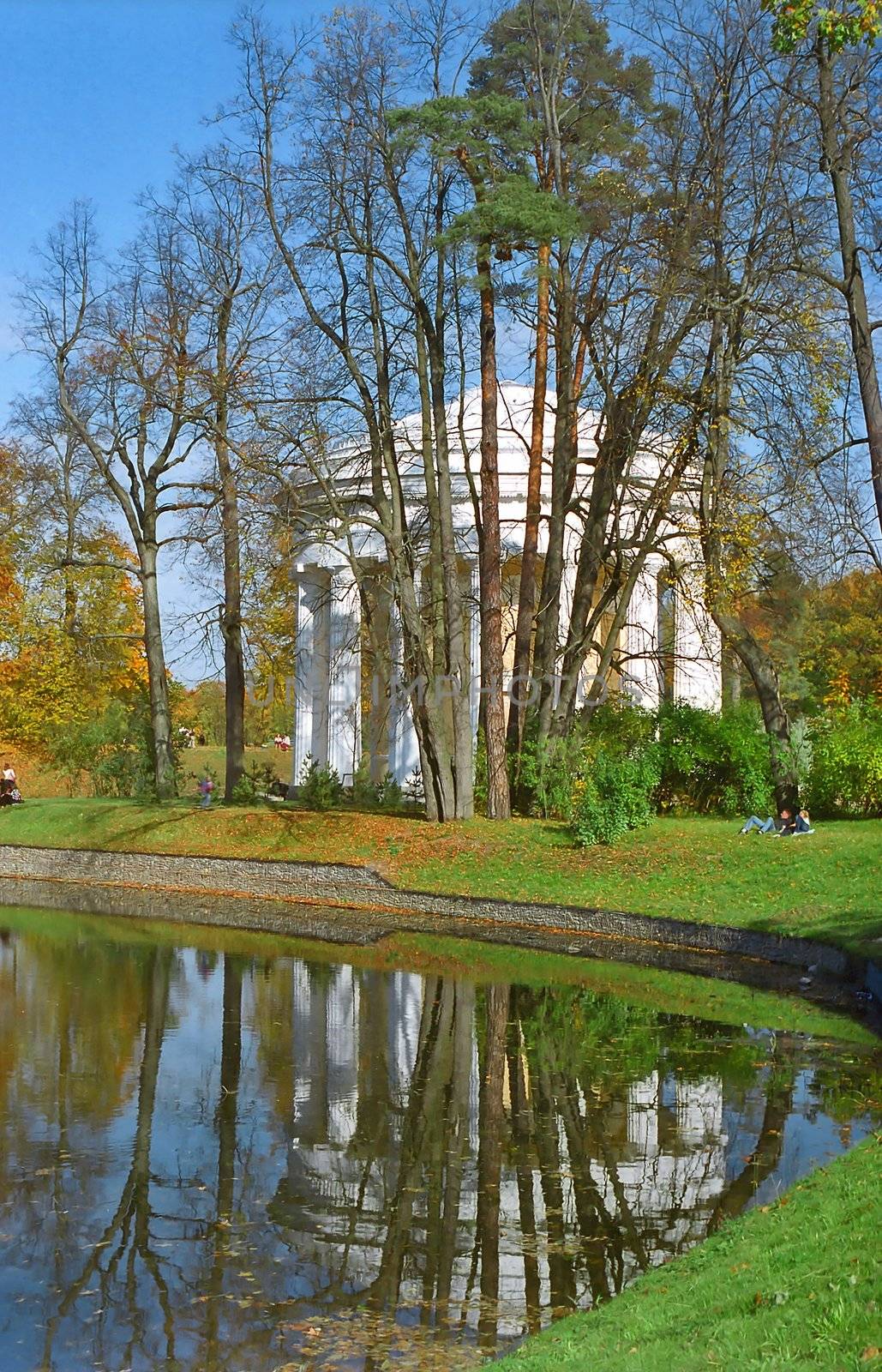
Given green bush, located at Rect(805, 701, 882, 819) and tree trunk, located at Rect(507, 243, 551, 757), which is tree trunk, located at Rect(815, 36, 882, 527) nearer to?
green bush, located at Rect(805, 701, 882, 819)

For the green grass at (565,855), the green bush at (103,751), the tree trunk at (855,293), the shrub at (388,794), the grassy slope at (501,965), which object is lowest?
the grassy slope at (501,965)

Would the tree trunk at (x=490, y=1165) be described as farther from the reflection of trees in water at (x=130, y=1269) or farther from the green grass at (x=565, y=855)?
the green grass at (x=565, y=855)

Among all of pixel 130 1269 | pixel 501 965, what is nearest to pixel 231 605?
pixel 501 965

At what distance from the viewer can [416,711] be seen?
1048 inches

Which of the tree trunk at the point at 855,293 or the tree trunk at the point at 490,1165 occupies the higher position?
the tree trunk at the point at 855,293

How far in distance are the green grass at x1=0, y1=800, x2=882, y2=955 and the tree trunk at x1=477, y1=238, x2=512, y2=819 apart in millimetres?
873

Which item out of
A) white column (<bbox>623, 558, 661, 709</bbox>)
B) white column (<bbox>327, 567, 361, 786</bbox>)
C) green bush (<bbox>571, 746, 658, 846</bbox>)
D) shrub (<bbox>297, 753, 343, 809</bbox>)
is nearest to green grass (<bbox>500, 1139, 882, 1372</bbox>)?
green bush (<bbox>571, 746, 658, 846</bbox>)

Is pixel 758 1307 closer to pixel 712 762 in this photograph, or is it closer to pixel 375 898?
pixel 375 898

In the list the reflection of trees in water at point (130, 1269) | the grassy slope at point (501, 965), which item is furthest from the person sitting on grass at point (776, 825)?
the reflection of trees in water at point (130, 1269)

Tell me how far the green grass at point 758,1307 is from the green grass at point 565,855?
9182mm

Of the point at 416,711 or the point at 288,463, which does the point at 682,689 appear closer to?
the point at 416,711

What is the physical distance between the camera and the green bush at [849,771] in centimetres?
2295

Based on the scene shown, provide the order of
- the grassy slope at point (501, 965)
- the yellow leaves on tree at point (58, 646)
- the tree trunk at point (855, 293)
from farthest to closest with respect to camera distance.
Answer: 1. the yellow leaves on tree at point (58, 646)
2. the tree trunk at point (855, 293)
3. the grassy slope at point (501, 965)

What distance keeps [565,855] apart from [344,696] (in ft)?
44.5
